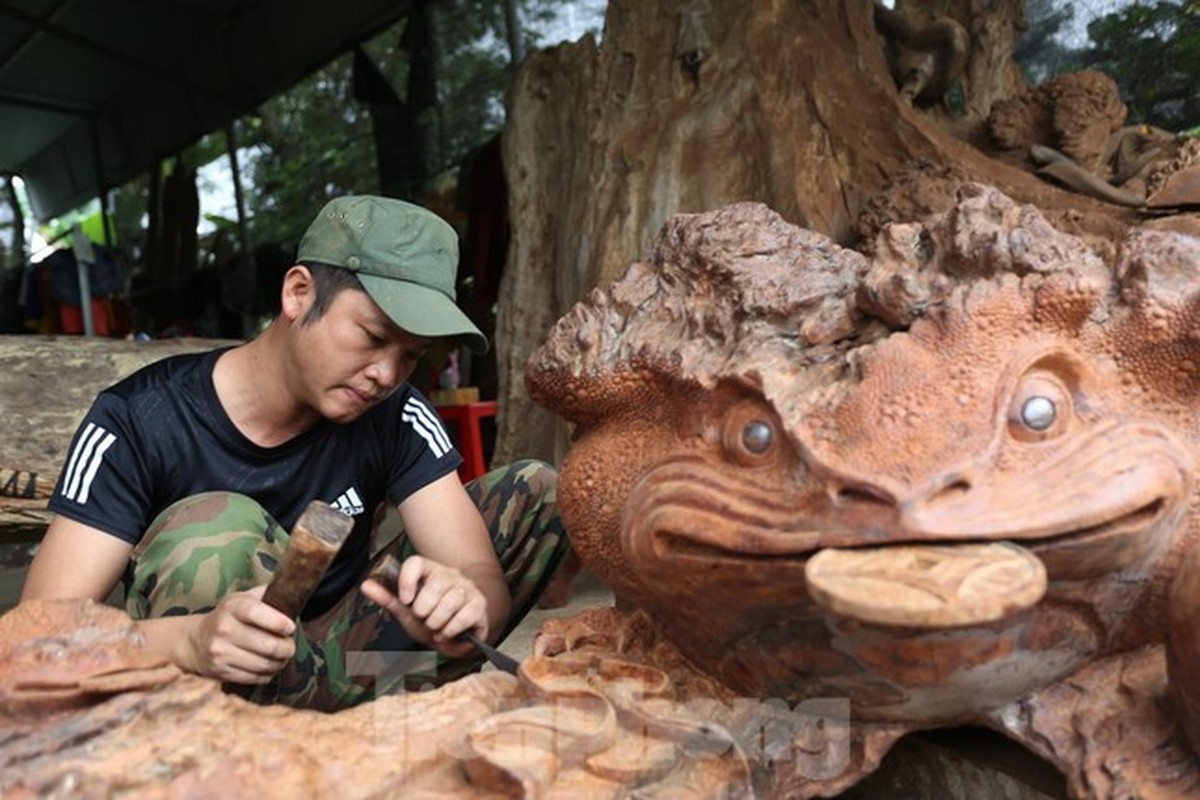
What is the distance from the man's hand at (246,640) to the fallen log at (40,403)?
221 centimetres

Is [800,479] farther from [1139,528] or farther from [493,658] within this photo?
[493,658]

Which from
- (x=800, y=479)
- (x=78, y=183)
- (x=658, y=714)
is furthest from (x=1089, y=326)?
(x=78, y=183)

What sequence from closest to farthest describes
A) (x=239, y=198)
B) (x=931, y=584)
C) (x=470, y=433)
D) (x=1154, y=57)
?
1. (x=931, y=584)
2. (x=1154, y=57)
3. (x=470, y=433)
4. (x=239, y=198)

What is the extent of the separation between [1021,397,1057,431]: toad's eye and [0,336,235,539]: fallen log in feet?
9.50

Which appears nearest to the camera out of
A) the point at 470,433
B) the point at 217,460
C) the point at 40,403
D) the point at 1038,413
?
the point at 1038,413

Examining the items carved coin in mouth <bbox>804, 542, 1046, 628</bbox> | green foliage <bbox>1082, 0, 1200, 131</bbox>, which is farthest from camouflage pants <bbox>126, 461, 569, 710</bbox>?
green foliage <bbox>1082, 0, 1200, 131</bbox>

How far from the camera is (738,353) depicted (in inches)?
41.7

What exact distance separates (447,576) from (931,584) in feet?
2.15

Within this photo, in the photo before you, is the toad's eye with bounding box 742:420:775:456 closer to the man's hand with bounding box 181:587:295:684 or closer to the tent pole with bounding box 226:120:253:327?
the man's hand with bounding box 181:587:295:684

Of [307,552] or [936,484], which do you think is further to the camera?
[307,552]

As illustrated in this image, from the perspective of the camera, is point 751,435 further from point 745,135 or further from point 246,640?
point 745,135

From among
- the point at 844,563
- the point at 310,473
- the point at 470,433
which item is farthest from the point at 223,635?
the point at 470,433

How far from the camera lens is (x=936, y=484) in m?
0.87

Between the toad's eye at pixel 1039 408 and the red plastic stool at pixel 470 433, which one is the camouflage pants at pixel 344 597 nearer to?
the toad's eye at pixel 1039 408
